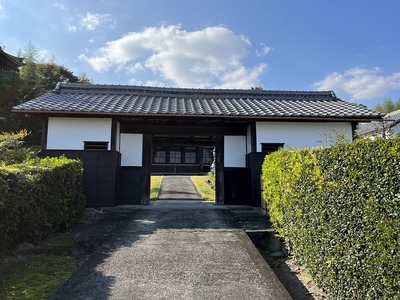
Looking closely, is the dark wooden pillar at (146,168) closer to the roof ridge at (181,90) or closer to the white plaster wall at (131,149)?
the white plaster wall at (131,149)

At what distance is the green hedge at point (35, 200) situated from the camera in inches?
150

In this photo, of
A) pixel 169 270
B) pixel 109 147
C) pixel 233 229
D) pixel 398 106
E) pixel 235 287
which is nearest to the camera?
pixel 235 287

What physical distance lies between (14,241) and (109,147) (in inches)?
145

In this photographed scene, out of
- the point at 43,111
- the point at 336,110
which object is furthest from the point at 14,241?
the point at 336,110

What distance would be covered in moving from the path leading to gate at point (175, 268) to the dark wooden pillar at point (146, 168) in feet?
9.19

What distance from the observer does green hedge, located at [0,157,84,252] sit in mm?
3807

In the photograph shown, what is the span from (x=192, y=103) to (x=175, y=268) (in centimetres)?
652

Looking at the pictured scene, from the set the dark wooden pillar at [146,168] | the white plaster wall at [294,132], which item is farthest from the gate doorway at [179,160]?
the white plaster wall at [294,132]

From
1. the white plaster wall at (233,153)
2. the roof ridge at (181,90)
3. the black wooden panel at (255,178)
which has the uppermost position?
the roof ridge at (181,90)

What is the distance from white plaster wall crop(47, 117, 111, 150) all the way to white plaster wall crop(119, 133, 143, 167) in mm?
704

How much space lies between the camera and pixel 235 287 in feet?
9.87

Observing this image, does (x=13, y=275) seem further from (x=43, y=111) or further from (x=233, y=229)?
(x=43, y=111)

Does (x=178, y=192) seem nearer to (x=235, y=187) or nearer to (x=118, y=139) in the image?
(x=235, y=187)

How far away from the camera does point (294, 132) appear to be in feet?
26.6
